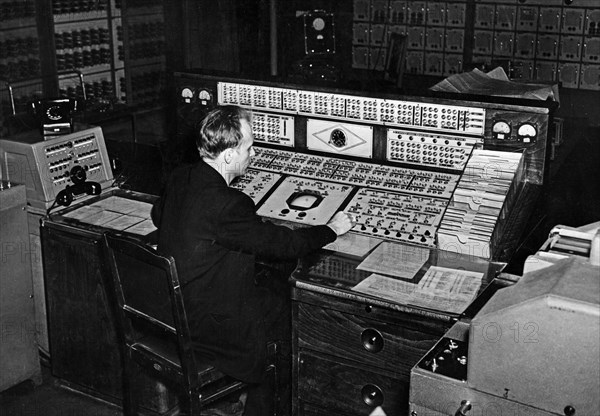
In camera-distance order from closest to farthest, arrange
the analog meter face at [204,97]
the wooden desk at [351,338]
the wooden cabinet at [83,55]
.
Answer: the wooden desk at [351,338]
the analog meter face at [204,97]
the wooden cabinet at [83,55]

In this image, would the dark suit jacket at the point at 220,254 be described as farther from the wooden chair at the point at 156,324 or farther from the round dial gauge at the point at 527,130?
the round dial gauge at the point at 527,130

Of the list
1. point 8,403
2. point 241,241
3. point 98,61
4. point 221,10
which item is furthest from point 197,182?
point 221,10

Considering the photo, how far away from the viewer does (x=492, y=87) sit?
3.49m

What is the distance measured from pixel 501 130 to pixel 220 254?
4.33 ft

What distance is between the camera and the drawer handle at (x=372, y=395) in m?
2.55

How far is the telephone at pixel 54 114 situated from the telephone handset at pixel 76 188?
8.0 inches

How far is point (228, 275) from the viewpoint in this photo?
2.43 meters

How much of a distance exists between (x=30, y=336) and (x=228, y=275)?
1304 mm

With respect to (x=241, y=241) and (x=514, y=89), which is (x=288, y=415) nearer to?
(x=241, y=241)

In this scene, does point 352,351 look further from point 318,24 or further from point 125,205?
point 318,24

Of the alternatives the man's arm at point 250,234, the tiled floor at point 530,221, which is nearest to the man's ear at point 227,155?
the man's arm at point 250,234

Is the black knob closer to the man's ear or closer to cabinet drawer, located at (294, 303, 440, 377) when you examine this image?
the man's ear

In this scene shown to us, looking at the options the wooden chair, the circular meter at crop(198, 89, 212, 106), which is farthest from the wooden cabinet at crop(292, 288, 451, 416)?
the circular meter at crop(198, 89, 212, 106)

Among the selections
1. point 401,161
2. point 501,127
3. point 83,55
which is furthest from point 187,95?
point 83,55
